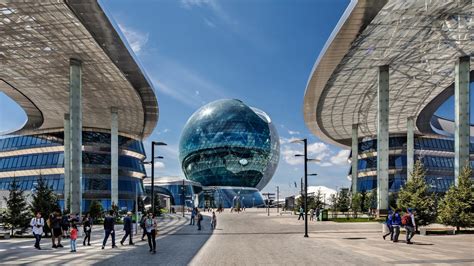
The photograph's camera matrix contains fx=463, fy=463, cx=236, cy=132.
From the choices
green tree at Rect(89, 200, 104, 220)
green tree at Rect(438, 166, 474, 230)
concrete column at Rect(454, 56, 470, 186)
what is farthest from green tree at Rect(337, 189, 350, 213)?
green tree at Rect(438, 166, 474, 230)

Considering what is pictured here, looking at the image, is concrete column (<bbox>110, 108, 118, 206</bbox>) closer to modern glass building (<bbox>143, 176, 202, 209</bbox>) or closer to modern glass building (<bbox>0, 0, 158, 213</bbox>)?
modern glass building (<bbox>0, 0, 158, 213</bbox>)

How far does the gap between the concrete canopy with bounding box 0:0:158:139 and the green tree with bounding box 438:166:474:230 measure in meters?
25.4

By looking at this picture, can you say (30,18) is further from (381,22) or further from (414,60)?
(414,60)

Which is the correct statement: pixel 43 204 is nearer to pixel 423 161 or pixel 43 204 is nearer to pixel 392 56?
pixel 392 56

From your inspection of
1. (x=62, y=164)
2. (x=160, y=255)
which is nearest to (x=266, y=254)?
(x=160, y=255)

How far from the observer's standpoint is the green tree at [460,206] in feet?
98.5

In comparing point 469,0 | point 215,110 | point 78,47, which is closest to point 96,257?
point 78,47

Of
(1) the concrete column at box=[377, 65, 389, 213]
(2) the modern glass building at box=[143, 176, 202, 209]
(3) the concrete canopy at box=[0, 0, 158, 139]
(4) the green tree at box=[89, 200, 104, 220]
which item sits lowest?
(2) the modern glass building at box=[143, 176, 202, 209]

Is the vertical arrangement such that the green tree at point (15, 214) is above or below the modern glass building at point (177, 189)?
above

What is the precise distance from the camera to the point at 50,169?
73375 mm

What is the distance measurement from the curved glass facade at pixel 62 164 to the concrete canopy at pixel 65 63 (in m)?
8.85

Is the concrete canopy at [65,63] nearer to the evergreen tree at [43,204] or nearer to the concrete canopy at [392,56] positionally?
the evergreen tree at [43,204]

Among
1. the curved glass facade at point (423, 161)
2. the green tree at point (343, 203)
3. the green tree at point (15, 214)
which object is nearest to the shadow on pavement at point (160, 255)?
the green tree at point (15, 214)

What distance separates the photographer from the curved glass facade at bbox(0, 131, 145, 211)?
72.7 meters
